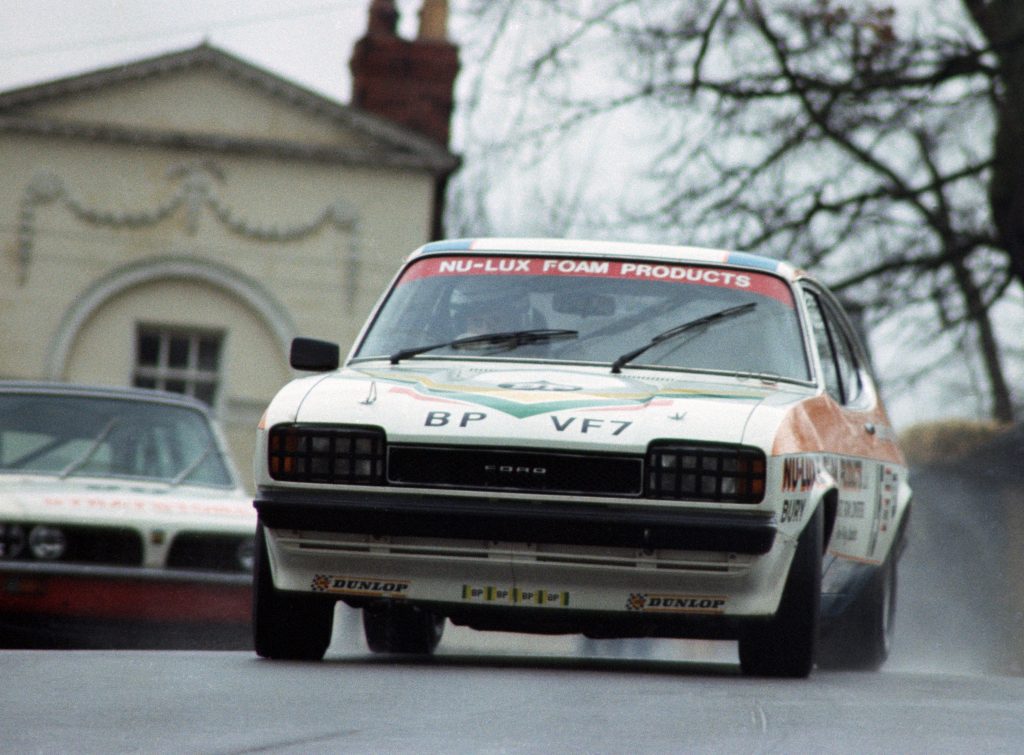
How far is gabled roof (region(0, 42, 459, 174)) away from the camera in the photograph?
32.0 m

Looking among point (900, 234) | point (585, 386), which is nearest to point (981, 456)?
point (900, 234)

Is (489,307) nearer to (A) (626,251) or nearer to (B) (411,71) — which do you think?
(A) (626,251)

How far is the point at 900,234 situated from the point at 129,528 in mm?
14642

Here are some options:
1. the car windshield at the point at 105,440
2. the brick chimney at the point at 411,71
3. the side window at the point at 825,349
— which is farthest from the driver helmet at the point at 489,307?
the brick chimney at the point at 411,71

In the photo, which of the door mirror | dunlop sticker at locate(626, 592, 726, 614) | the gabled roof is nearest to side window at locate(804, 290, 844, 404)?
dunlop sticker at locate(626, 592, 726, 614)

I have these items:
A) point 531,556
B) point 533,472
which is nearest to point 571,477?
point 533,472

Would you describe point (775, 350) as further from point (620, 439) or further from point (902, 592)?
point (902, 592)

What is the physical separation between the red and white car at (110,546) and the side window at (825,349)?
3030 millimetres

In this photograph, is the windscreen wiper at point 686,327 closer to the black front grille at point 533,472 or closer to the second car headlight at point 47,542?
the black front grille at point 533,472

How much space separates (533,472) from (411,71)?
28.6 m

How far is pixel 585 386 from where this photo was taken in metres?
6.90

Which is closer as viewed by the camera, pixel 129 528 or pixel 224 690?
pixel 224 690

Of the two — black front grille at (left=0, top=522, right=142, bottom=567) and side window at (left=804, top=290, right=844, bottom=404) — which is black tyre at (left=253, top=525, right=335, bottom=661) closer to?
side window at (left=804, top=290, right=844, bottom=404)

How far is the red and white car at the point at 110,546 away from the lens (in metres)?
9.57
